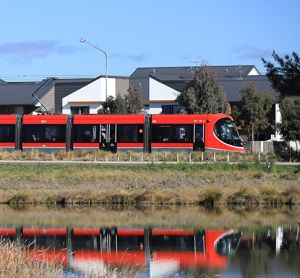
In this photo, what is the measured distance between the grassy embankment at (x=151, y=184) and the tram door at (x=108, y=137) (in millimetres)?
8127

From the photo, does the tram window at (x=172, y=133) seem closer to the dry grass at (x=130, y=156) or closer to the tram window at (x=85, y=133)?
the dry grass at (x=130, y=156)

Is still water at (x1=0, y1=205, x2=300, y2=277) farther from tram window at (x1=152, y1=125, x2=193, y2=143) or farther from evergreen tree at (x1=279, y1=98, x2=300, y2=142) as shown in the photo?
evergreen tree at (x1=279, y1=98, x2=300, y2=142)

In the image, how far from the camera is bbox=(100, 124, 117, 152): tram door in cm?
5272

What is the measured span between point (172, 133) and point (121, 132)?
3103 mm

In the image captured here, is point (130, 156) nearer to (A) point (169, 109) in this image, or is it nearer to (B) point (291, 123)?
(B) point (291, 123)

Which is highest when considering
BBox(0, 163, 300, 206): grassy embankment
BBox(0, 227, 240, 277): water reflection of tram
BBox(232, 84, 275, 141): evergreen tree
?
BBox(232, 84, 275, 141): evergreen tree

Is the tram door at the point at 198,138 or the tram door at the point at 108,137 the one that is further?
the tram door at the point at 108,137

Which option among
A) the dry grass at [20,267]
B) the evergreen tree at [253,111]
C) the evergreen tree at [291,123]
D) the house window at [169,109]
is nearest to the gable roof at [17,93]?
the house window at [169,109]

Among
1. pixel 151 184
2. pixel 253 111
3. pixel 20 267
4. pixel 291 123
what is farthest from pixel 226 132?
pixel 20 267

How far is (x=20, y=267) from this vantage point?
1725cm

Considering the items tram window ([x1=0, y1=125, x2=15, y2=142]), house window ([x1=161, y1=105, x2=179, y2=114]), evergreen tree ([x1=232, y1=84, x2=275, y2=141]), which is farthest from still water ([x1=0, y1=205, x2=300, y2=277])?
house window ([x1=161, y1=105, x2=179, y2=114])

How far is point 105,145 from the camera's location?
173 ft

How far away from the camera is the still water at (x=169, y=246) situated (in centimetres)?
2275

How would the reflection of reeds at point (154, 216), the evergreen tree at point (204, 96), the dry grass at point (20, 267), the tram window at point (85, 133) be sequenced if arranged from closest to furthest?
the dry grass at point (20, 267)
the reflection of reeds at point (154, 216)
the tram window at point (85, 133)
the evergreen tree at point (204, 96)
